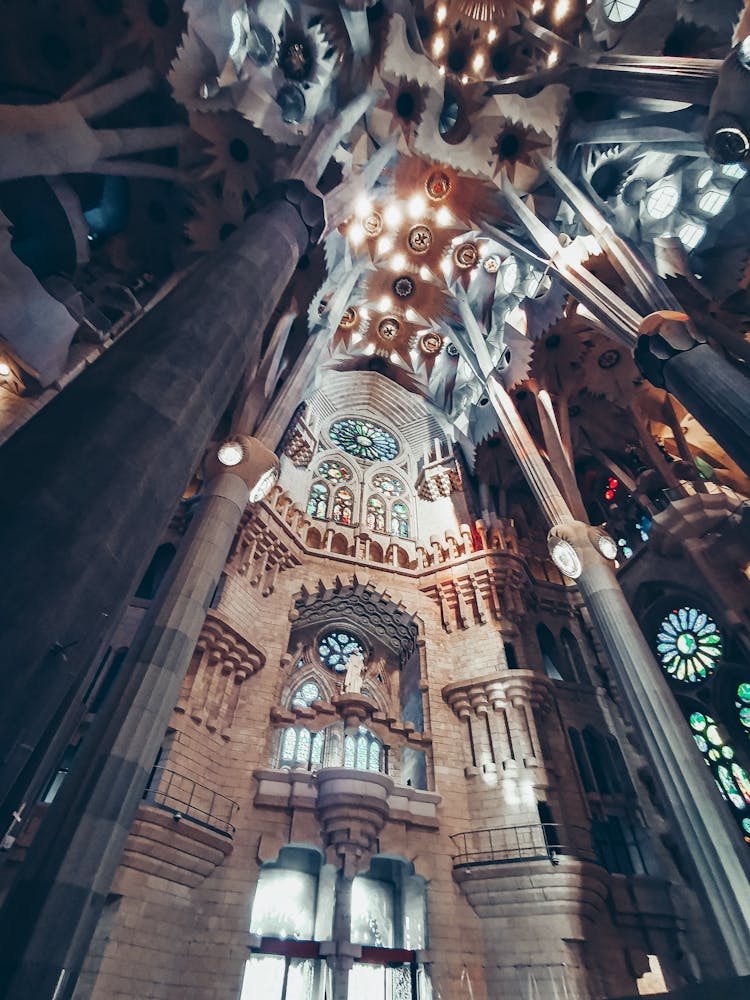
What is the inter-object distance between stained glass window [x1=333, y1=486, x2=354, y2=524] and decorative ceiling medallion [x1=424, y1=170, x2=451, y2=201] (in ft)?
34.4

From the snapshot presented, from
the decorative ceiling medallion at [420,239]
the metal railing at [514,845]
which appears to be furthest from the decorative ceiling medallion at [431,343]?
the metal railing at [514,845]

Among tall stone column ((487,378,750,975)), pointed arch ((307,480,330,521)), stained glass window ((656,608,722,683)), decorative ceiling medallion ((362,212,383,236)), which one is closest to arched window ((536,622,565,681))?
stained glass window ((656,608,722,683))

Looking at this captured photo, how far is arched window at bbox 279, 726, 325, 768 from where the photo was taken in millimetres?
11945

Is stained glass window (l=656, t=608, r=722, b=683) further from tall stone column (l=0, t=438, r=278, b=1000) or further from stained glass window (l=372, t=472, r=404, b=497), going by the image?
tall stone column (l=0, t=438, r=278, b=1000)

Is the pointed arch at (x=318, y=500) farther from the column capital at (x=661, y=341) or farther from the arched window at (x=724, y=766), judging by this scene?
the arched window at (x=724, y=766)

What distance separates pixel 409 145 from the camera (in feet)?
→ 49.1

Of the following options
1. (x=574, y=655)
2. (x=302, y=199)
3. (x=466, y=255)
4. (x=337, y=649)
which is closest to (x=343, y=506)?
(x=337, y=649)

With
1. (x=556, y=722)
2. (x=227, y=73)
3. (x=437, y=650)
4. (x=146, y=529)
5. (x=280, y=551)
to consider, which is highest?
(x=227, y=73)

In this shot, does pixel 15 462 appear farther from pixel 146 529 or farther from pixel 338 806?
pixel 338 806

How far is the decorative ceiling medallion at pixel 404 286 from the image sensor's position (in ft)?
63.6

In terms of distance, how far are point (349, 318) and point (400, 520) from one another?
8.42m

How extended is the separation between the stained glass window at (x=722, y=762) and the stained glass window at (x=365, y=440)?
1345 cm

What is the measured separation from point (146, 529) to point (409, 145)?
16157 millimetres

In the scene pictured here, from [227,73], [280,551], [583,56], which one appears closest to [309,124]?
[227,73]
